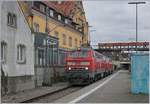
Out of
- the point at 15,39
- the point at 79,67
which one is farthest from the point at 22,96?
the point at 79,67

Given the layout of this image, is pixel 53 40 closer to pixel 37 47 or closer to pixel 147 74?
pixel 37 47

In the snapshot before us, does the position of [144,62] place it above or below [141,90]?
above

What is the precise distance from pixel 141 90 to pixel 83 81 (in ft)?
44.1

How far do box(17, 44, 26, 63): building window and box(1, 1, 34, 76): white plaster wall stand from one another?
275mm

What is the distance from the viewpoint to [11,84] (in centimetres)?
2509

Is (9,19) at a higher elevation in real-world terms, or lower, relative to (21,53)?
higher

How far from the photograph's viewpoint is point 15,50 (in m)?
26.4

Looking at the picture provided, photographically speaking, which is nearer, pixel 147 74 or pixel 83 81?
pixel 147 74

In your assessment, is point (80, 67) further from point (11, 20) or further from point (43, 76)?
point (11, 20)

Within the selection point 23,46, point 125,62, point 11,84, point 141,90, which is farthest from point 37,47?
point 125,62

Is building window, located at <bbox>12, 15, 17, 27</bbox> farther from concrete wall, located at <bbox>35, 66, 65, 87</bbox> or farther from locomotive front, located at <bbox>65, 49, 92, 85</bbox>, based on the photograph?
locomotive front, located at <bbox>65, 49, 92, 85</bbox>

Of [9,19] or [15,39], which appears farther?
[15,39]

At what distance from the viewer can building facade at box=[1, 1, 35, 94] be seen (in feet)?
80.2

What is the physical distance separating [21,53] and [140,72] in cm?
988
